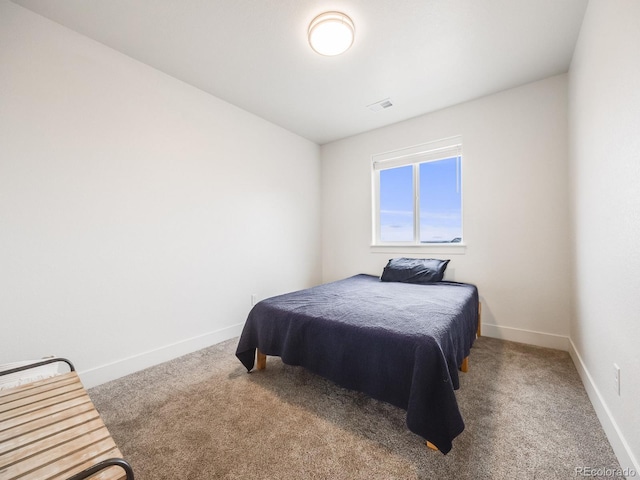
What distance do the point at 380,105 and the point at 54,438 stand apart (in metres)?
3.38

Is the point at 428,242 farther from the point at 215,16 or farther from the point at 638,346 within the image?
the point at 215,16

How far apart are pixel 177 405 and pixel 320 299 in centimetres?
118

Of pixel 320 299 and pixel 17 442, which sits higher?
pixel 320 299

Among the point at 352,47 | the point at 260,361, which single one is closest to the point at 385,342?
the point at 260,361

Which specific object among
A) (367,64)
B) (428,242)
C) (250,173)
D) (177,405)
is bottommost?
(177,405)

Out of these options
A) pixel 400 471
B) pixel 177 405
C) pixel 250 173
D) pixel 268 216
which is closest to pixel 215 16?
pixel 250 173

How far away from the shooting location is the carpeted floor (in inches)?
47.1

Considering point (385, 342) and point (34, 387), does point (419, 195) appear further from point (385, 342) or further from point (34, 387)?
point (34, 387)

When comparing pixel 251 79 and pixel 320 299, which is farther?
pixel 251 79

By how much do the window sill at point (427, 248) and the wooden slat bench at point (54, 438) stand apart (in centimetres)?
311

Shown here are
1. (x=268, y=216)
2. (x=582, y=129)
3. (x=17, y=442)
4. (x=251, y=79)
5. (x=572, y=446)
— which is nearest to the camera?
(x=17, y=442)

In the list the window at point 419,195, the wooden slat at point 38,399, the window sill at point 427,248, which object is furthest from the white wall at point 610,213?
the wooden slat at point 38,399

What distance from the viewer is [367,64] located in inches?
88.7

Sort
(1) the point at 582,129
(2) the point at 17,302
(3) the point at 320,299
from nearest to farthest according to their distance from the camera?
(2) the point at 17,302 < (1) the point at 582,129 < (3) the point at 320,299
